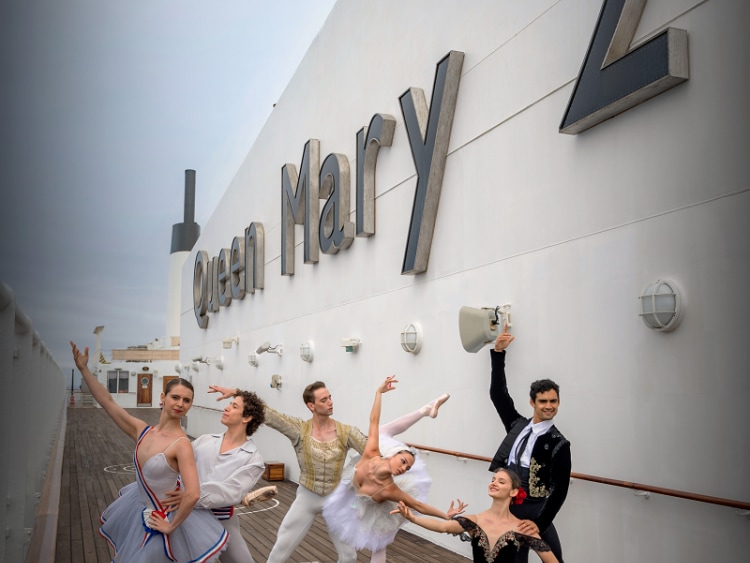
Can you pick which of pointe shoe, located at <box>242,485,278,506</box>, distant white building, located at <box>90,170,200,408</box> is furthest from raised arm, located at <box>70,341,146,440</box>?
distant white building, located at <box>90,170,200,408</box>

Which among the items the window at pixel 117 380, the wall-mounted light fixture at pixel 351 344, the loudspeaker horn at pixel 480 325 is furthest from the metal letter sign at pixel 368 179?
the window at pixel 117 380

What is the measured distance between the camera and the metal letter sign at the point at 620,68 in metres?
4.28

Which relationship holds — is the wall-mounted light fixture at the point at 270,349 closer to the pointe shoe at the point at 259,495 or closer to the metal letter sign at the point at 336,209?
the metal letter sign at the point at 336,209

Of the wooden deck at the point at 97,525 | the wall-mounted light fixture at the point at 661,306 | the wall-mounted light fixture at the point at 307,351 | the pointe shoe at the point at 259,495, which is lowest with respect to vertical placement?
the wooden deck at the point at 97,525

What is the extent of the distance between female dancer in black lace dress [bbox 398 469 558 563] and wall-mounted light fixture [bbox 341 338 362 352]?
5228mm

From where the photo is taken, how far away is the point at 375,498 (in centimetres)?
461

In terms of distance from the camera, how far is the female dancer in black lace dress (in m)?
3.64

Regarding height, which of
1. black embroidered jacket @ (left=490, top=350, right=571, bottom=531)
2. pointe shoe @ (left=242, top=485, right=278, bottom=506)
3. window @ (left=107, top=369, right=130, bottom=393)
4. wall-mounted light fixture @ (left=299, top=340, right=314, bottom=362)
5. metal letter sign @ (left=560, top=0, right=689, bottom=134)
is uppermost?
metal letter sign @ (left=560, top=0, right=689, bottom=134)

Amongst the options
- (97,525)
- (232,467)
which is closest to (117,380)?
(97,525)

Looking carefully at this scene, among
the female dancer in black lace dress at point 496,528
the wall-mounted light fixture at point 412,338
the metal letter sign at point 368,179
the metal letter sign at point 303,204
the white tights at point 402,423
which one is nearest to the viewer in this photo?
the female dancer in black lace dress at point 496,528

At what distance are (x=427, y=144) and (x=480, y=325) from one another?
A: 213 cm

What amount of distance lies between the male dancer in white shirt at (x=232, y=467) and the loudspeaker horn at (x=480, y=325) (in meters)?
1.88

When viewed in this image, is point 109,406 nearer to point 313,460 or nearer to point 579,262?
point 313,460

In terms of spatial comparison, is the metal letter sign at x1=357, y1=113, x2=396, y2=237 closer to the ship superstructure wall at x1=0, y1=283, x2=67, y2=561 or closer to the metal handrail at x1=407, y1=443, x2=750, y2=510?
the ship superstructure wall at x1=0, y1=283, x2=67, y2=561
